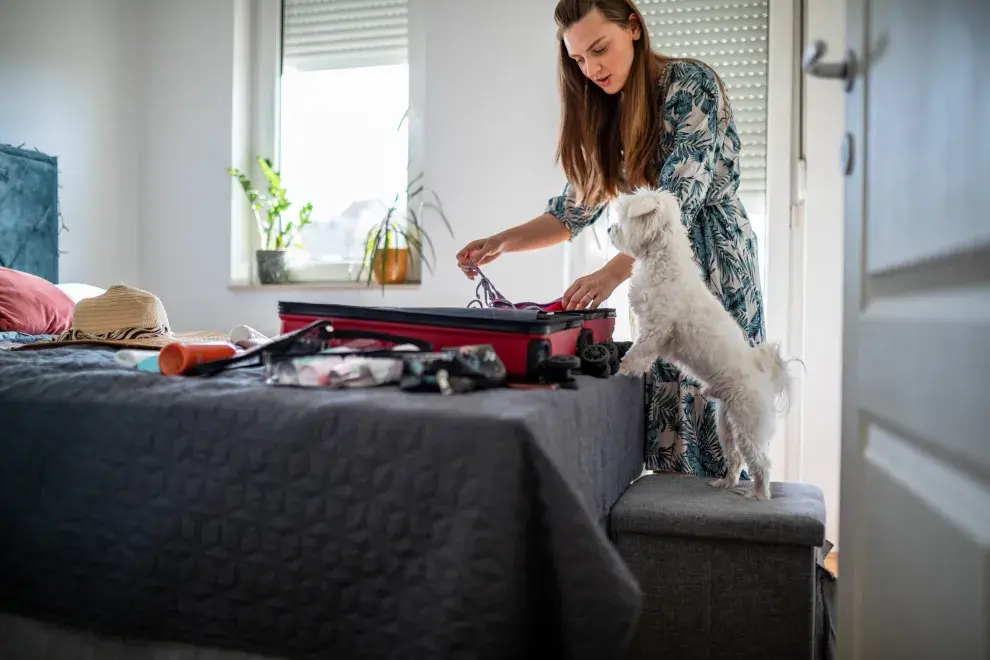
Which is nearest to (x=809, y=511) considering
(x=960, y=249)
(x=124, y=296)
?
(x=960, y=249)

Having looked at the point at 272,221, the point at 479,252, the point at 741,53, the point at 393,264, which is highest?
the point at 741,53

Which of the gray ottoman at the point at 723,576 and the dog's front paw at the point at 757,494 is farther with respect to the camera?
the dog's front paw at the point at 757,494

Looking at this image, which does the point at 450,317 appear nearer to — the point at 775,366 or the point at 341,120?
the point at 775,366

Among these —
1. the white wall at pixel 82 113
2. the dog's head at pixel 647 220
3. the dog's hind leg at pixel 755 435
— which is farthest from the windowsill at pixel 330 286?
the dog's hind leg at pixel 755 435

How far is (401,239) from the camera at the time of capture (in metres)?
3.26

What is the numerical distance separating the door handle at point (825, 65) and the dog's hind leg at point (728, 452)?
19.0 inches

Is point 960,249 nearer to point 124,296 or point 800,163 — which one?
point 124,296

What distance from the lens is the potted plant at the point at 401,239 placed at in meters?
3.16

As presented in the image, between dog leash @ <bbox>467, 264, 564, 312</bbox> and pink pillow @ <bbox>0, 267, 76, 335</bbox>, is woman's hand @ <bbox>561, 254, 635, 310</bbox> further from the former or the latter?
pink pillow @ <bbox>0, 267, 76, 335</bbox>

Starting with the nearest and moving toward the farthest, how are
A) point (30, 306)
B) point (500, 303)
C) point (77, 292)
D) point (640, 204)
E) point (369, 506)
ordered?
point (369, 506), point (640, 204), point (500, 303), point (30, 306), point (77, 292)

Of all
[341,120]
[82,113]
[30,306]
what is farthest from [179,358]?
[82,113]

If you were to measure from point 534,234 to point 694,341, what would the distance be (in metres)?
0.61

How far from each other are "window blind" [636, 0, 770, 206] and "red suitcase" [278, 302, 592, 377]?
2.12 metres

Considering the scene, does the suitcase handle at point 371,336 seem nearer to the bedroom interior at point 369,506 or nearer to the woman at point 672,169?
the bedroom interior at point 369,506
